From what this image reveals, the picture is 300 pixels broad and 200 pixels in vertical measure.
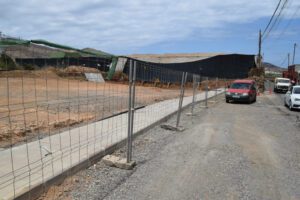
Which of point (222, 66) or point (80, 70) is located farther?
point (222, 66)

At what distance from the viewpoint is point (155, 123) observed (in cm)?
1283

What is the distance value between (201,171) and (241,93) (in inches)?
835

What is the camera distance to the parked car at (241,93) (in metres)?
27.4

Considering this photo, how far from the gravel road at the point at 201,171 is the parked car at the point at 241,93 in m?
16.2

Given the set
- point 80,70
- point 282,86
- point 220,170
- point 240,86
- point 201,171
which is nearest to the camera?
point 201,171

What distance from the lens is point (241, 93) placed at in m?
27.5

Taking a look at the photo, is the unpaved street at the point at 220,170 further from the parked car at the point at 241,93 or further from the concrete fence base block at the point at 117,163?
the parked car at the point at 241,93

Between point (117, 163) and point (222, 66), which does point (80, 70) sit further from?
point (222, 66)

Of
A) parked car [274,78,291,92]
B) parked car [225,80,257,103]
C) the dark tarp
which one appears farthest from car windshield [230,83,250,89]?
the dark tarp

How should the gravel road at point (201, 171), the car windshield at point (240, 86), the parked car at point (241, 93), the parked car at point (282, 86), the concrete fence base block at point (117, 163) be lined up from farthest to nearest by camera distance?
1. the parked car at point (282, 86)
2. the car windshield at point (240, 86)
3. the parked car at point (241, 93)
4. the concrete fence base block at point (117, 163)
5. the gravel road at point (201, 171)

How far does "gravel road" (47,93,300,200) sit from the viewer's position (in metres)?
5.88

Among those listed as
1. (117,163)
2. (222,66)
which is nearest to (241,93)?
(117,163)

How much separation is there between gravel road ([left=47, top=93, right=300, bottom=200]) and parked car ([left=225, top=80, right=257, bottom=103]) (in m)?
16.2

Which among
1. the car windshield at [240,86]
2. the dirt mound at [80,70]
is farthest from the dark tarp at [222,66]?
the dirt mound at [80,70]
